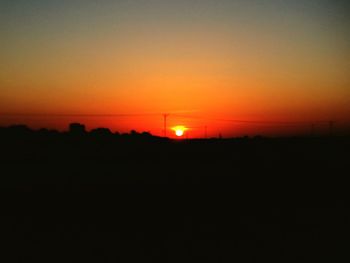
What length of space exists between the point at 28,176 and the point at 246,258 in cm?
1742

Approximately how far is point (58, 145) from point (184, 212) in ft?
74.8

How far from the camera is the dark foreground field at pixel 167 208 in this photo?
12.2m

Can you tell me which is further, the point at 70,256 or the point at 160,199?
the point at 160,199

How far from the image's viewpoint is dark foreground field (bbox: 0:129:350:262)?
12.2 metres

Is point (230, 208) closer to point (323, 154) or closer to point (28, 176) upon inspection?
point (28, 176)

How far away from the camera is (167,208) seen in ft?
59.0

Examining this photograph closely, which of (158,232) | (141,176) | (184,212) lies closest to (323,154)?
(141,176)

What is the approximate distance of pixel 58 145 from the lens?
37219 millimetres

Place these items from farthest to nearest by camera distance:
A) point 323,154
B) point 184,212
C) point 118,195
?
point 323,154, point 118,195, point 184,212

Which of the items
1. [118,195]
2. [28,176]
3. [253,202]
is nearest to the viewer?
[253,202]

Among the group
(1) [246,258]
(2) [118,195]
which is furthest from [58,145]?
(1) [246,258]

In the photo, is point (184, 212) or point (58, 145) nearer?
point (184, 212)

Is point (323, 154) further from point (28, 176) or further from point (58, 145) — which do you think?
point (28, 176)

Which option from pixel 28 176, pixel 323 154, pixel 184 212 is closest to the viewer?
pixel 184 212
